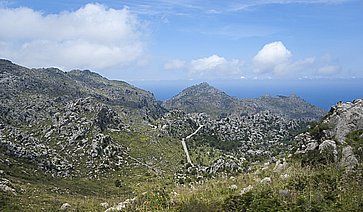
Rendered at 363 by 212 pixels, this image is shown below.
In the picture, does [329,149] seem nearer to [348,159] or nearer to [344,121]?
[348,159]

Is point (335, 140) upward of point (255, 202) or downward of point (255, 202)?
upward

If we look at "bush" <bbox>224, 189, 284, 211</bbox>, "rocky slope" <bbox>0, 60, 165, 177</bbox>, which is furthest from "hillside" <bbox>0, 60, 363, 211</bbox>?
"rocky slope" <bbox>0, 60, 165, 177</bbox>

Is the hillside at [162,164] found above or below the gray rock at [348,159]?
below

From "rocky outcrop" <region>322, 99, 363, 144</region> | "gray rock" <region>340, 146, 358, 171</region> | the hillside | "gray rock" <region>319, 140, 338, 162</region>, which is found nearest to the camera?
the hillside

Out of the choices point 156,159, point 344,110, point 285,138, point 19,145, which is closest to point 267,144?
point 285,138

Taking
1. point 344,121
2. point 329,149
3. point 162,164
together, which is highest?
point 344,121

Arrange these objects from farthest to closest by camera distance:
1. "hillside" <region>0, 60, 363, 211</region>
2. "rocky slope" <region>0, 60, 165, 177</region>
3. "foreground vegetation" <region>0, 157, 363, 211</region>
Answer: "rocky slope" <region>0, 60, 165, 177</region> → "hillside" <region>0, 60, 363, 211</region> → "foreground vegetation" <region>0, 157, 363, 211</region>

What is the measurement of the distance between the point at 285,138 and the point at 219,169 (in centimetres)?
10832

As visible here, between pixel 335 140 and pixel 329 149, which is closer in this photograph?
pixel 329 149

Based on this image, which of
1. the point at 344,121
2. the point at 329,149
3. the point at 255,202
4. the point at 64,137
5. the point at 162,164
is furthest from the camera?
the point at 162,164

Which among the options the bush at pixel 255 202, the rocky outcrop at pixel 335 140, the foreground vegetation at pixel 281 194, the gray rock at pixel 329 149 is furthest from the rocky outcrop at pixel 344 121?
the bush at pixel 255 202

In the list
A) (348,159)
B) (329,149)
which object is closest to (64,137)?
(329,149)

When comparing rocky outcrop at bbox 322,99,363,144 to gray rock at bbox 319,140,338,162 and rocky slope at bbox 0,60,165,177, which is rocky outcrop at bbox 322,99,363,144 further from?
rocky slope at bbox 0,60,165,177

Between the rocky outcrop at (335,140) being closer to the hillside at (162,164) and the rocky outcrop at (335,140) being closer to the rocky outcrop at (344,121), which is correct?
the rocky outcrop at (344,121)
